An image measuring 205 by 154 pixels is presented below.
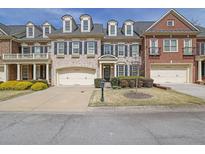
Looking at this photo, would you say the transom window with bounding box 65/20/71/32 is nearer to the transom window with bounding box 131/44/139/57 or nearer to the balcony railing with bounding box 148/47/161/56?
the transom window with bounding box 131/44/139/57

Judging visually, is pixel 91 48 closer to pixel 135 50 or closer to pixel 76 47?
pixel 76 47

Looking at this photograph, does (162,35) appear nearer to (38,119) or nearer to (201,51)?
(201,51)

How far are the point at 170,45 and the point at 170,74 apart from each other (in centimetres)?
371

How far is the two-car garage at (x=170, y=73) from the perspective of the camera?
23.1 meters

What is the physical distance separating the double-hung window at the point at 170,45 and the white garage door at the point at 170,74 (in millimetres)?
2305

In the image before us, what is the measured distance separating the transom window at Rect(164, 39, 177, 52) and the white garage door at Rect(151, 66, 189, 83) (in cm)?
230

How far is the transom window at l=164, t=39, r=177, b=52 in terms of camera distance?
2252cm

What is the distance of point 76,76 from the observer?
2406 cm

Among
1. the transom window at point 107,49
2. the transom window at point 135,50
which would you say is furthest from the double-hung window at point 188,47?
the transom window at point 107,49

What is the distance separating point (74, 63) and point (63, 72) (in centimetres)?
210

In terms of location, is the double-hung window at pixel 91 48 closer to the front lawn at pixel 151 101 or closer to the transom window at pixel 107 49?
the transom window at pixel 107 49

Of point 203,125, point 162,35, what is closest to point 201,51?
point 162,35

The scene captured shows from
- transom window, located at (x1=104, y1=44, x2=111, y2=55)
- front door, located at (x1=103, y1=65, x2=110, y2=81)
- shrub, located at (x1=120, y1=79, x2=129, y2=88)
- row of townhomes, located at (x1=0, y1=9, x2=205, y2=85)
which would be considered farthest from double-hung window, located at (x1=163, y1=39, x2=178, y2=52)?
shrub, located at (x1=120, y1=79, x2=129, y2=88)

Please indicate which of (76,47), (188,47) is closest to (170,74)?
(188,47)
